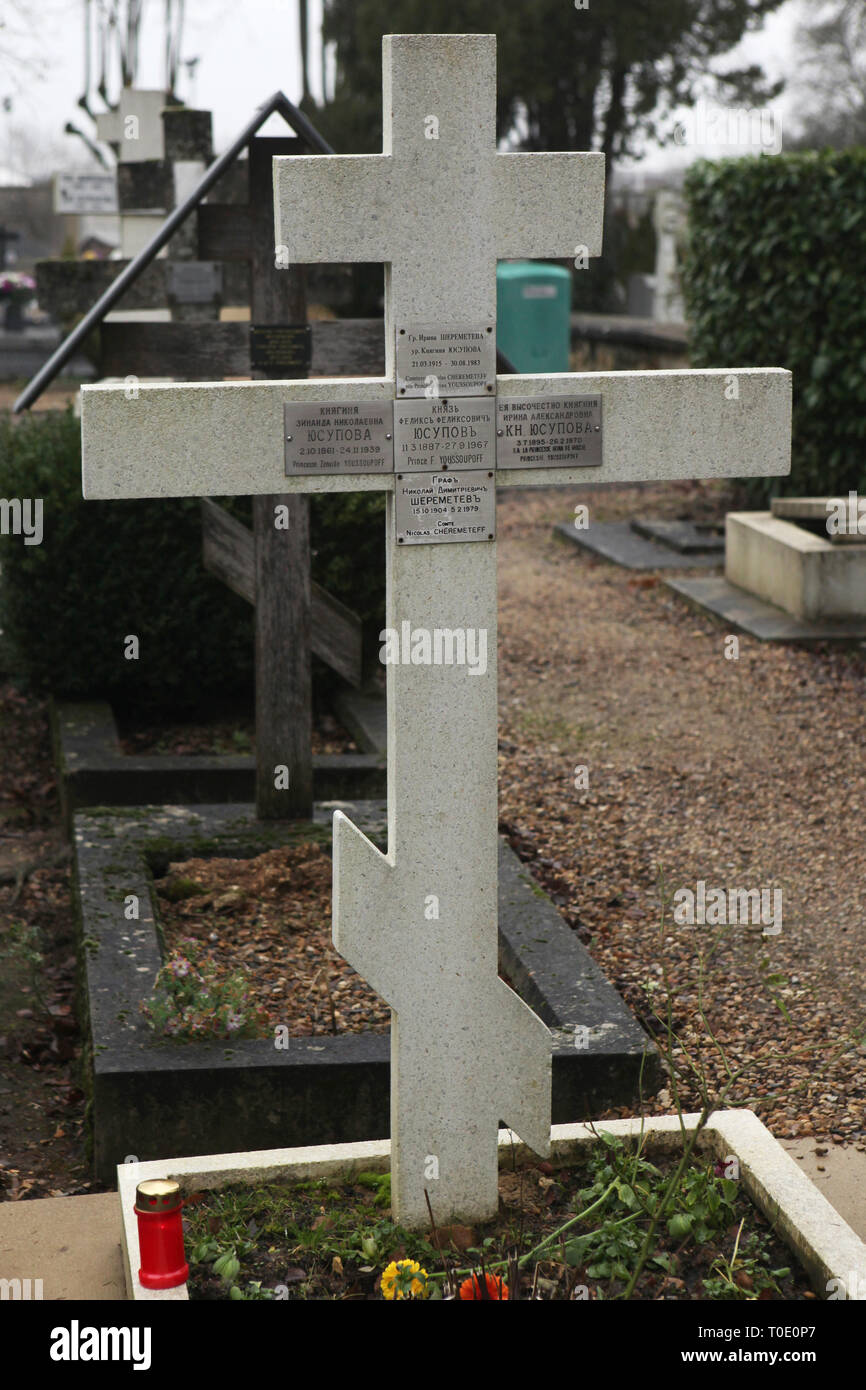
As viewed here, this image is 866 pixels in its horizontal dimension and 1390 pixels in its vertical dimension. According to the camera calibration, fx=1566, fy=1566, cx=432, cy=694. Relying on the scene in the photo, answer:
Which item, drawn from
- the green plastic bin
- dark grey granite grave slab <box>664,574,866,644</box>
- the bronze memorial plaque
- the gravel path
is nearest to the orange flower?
the gravel path

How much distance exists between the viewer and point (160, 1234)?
2.65 metres

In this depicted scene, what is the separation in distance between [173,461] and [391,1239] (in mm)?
1479

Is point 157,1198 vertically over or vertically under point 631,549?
over

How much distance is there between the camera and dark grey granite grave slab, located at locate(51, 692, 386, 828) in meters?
5.88

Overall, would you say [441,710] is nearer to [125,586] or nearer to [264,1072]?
[264,1072]

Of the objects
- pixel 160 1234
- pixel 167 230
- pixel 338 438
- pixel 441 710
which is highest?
Result: pixel 167 230

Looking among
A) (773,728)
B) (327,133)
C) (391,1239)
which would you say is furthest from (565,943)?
(327,133)

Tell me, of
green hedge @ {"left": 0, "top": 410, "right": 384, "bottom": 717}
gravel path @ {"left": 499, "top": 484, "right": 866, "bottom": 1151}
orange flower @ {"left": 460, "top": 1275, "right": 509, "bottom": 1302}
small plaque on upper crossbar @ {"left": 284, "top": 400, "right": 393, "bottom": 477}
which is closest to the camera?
orange flower @ {"left": 460, "top": 1275, "right": 509, "bottom": 1302}

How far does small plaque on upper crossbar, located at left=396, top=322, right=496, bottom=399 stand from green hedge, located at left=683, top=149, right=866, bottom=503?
7.33 meters

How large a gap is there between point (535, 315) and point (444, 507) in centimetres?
1383

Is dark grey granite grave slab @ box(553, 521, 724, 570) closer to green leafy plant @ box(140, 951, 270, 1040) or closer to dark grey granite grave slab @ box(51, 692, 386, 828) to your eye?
dark grey granite grave slab @ box(51, 692, 386, 828)

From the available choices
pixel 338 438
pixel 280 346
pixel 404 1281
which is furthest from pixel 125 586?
pixel 404 1281

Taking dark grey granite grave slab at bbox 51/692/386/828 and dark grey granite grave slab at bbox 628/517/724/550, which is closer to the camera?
dark grey granite grave slab at bbox 51/692/386/828

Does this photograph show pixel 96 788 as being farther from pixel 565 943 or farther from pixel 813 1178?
pixel 813 1178
